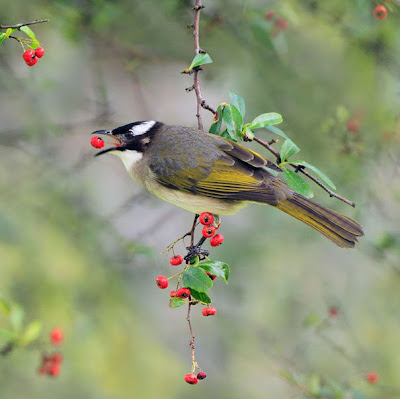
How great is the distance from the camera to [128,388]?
5.65m

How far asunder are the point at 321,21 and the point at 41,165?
2.66 meters

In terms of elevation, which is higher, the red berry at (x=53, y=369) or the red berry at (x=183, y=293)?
the red berry at (x=183, y=293)

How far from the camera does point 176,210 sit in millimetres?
5910

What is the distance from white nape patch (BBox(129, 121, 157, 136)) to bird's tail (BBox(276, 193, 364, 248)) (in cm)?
95

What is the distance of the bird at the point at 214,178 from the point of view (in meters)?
3.29

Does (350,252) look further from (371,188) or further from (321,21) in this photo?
(321,21)

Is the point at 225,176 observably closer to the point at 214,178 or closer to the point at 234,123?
the point at 214,178

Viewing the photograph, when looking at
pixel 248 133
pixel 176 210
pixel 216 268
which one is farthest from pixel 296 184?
pixel 176 210

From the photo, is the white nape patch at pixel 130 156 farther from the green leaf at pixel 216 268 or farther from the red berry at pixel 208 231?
the green leaf at pixel 216 268

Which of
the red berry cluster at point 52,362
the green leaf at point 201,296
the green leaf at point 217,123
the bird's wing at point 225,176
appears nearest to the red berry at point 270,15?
the bird's wing at point 225,176

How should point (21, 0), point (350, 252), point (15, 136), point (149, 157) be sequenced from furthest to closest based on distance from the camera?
point (350, 252) → point (15, 136) → point (21, 0) → point (149, 157)

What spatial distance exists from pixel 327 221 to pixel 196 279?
112cm

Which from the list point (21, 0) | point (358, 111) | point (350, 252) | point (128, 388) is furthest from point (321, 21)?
point (128, 388)

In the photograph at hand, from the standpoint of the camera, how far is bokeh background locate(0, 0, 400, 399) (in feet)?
15.0
